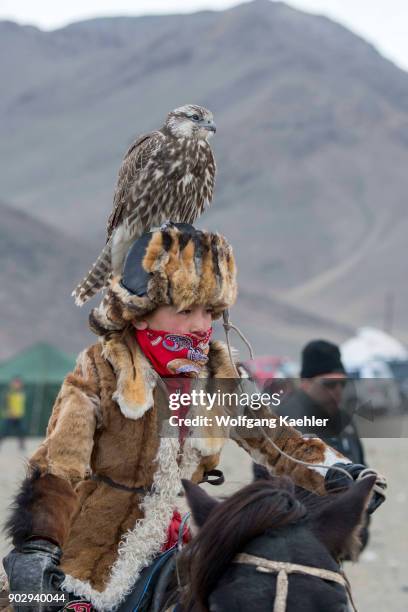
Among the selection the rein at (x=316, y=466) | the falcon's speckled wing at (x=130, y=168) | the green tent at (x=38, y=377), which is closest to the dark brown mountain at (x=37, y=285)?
the green tent at (x=38, y=377)

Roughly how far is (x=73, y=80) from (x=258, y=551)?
14160 centimetres

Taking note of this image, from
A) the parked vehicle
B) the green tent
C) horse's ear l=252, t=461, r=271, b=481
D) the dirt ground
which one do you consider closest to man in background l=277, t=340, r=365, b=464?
the parked vehicle

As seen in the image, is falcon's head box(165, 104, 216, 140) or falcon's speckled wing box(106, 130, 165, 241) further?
falcon's head box(165, 104, 216, 140)

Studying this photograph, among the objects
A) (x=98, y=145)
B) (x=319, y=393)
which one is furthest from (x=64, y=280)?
(x=319, y=393)

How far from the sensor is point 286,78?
117875 millimetres

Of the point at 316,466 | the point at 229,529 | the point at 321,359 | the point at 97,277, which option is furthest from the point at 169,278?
the point at 321,359

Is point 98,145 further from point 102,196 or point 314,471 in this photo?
point 314,471

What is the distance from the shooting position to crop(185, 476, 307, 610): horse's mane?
A: 6.98 feet

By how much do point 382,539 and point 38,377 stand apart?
14403mm

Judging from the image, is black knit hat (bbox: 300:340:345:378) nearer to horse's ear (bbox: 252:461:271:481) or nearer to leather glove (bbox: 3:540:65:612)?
horse's ear (bbox: 252:461:271:481)

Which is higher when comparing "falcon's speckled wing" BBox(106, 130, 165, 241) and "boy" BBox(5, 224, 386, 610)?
"falcon's speckled wing" BBox(106, 130, 165, 241)

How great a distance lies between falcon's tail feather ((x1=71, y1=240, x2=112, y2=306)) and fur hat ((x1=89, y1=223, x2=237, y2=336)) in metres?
1.09

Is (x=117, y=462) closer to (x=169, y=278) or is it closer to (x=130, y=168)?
(x=169, y=278)

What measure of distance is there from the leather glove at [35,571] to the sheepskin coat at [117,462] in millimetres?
179
